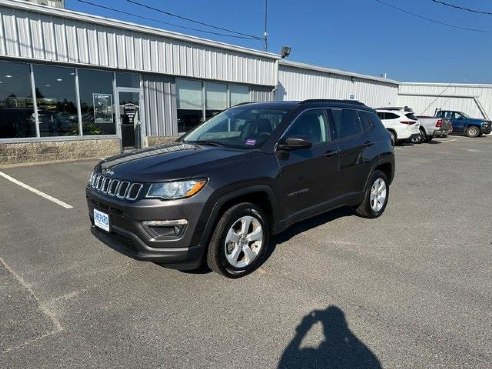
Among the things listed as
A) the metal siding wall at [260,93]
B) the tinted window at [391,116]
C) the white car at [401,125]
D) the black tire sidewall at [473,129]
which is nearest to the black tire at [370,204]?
the metal siding wall at [260,93]

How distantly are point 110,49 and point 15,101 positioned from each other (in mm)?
3183

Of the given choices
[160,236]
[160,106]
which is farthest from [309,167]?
[160,106]

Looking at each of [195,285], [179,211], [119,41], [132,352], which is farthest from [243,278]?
[119,41]

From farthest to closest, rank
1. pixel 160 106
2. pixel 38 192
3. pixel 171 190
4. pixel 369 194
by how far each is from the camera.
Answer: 1. pixel 160 106
2. pixel 38 192
3. pixel 369 194
4. pixel 171 190

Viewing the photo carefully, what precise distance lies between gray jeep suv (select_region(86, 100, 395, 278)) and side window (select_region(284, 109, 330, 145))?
0.04 feet

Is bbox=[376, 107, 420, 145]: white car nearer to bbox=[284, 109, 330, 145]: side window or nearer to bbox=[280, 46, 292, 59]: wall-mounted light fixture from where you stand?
bbox=[280, 46, 292, 59]: wall-mounted light fixture

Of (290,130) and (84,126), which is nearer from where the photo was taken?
(290,130)

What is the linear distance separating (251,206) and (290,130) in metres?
1.04

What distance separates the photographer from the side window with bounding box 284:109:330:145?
4.21 meters

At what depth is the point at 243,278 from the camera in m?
3.70

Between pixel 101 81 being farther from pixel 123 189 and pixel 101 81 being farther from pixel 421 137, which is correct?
pixel 421 137

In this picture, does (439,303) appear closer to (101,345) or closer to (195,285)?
(195,285)

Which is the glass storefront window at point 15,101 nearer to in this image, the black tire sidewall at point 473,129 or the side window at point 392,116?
the side window at point 392,116

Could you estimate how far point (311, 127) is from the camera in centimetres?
447
